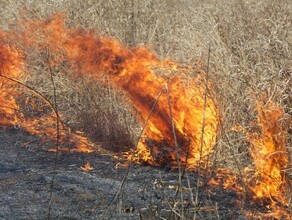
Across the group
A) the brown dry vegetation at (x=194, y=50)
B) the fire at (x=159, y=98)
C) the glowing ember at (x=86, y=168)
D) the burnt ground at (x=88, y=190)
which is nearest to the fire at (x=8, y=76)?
the brown dry vegetation at (x=194, y=50)

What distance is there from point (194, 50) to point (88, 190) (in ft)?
9.16

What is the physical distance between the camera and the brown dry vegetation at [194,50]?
6.32 metres

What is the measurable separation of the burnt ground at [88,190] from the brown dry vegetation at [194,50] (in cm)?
48

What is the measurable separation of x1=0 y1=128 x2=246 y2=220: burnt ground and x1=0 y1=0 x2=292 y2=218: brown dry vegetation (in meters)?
0.48

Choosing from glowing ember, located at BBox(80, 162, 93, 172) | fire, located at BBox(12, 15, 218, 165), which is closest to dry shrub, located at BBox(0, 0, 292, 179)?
fire, located at BBox(12, 15, 218, 165)

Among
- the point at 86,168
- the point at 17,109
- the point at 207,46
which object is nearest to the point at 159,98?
the point at 86,168

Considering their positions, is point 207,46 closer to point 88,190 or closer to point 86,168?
point 86,168

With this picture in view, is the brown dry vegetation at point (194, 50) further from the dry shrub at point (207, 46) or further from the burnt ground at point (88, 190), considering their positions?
the burnt ground at point (88, 190)

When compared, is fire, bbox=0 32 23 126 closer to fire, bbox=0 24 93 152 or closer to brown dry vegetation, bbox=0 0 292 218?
fire, bbox=0 24 93 152

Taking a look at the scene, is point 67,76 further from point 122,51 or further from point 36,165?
point 36,165

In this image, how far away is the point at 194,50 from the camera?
765 cm

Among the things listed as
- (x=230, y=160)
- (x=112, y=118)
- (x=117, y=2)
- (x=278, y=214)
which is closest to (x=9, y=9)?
(x=117, y=2)

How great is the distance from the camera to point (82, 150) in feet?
22.7

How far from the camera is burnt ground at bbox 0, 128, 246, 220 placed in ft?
15.8
